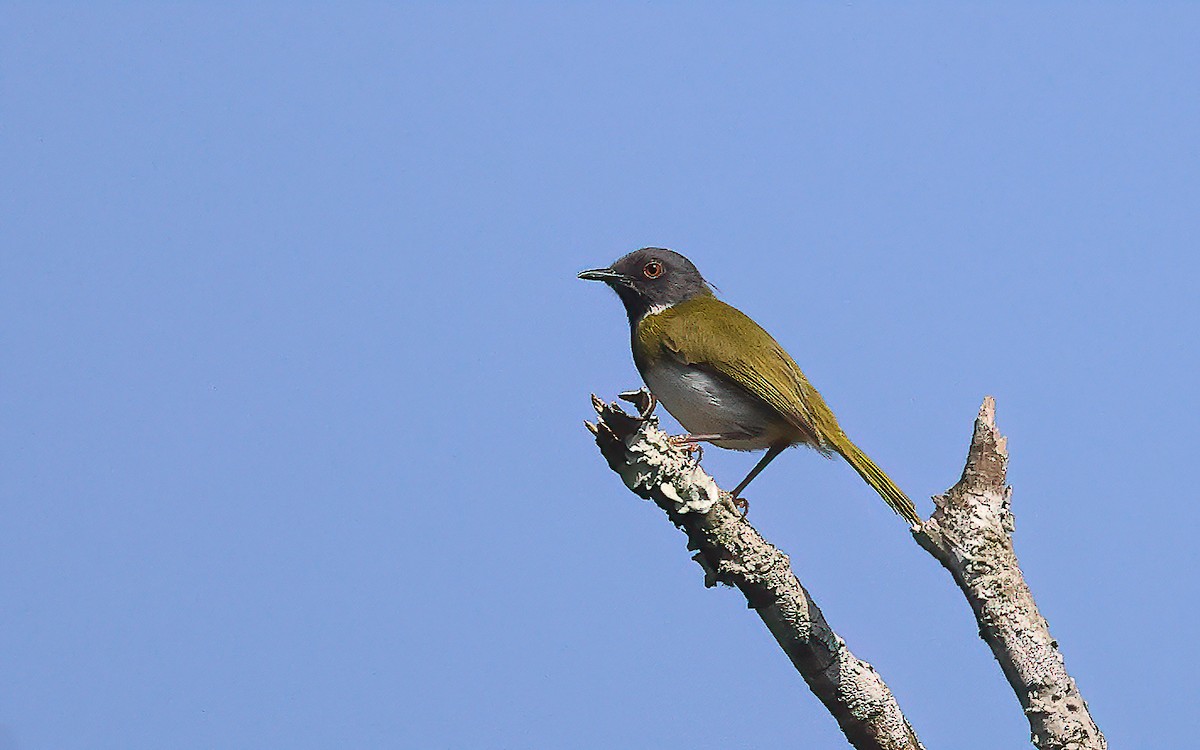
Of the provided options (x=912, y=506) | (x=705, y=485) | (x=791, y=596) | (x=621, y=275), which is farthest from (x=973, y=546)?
(x=621, y=275)

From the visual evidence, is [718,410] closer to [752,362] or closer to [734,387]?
[734,387]

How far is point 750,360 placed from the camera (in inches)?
219

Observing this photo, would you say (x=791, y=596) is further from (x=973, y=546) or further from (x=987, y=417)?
(x=987, y=417)

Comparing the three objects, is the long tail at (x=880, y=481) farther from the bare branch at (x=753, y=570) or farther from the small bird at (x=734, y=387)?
the bare branch at (x=753, y=570)

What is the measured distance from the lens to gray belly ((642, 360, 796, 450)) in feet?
18.1

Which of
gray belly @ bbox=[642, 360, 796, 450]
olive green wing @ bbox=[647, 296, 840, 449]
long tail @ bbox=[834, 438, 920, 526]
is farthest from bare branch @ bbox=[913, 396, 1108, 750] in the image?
gray belly @ bbox=[642, 360, 796, 450]

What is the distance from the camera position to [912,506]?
4848 mm

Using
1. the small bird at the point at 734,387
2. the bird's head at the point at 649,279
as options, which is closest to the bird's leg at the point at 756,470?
the small bird at the point at 734,387

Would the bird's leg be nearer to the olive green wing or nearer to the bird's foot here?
the olive green wing

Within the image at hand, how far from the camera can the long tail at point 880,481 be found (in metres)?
4.84

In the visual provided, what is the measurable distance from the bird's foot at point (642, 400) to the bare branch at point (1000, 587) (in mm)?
1265

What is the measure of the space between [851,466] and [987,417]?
0.82 m

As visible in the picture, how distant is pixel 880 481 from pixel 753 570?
3.32 feet

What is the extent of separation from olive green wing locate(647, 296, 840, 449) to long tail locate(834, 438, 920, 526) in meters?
0.14
